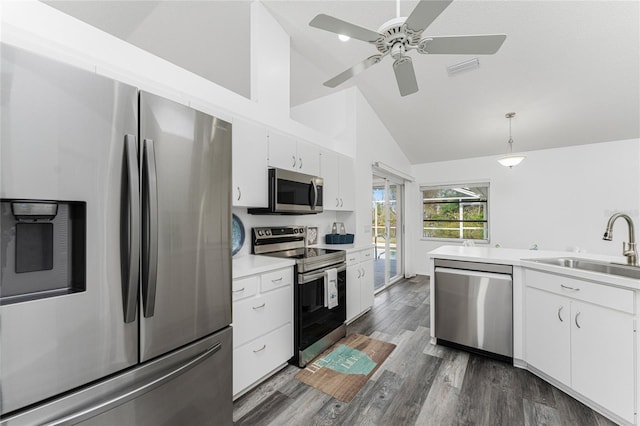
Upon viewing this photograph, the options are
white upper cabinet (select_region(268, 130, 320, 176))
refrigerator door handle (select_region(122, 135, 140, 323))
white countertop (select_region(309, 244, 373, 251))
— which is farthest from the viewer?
white countertop (select_region(309, 244, 373, 251))

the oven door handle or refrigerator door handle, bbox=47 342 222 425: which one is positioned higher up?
the oven door handle

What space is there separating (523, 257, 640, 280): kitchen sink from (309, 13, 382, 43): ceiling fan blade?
2223 mm

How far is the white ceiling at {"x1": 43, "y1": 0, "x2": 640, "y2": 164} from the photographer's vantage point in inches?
94.7

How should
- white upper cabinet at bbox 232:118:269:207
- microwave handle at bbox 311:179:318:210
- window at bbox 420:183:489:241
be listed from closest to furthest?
white upper cabinet at bbox 232:118:269:207
microwave handle at bbox 311:179:318:210
window at bbox 420:183:489:241

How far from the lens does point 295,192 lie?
276cm

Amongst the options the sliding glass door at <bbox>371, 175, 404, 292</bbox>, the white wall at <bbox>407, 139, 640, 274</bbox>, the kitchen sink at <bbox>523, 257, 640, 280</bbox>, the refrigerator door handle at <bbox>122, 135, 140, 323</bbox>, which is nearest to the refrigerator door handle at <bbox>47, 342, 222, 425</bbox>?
the refrigerator door handle at <bbox>122, 135, 140, 323</bbox>

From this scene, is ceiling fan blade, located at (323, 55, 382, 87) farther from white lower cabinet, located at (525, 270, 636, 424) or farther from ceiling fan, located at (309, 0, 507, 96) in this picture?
white lower cabinet, located at (525, 270, 636, 424)

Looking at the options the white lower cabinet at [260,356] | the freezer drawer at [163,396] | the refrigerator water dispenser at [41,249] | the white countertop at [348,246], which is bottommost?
the white lower cabinet at [260,356]

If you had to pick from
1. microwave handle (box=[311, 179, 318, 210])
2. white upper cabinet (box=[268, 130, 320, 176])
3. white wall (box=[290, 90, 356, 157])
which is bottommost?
microwave handle (box=[311, 179, 318, 210])

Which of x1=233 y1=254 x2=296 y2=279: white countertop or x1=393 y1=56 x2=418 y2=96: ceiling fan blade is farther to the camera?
x1=233 y1=254 x2=296 y2=279: white countertop

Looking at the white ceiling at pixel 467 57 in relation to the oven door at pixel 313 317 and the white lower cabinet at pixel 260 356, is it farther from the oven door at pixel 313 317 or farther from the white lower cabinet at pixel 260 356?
the white lower cabinet at pixel 260 356

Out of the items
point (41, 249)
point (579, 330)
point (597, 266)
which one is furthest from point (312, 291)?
point (597, 266)

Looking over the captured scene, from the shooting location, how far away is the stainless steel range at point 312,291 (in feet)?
7.68

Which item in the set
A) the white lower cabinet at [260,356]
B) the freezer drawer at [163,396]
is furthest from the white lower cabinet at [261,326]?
the freezer drawer at [163,396]
